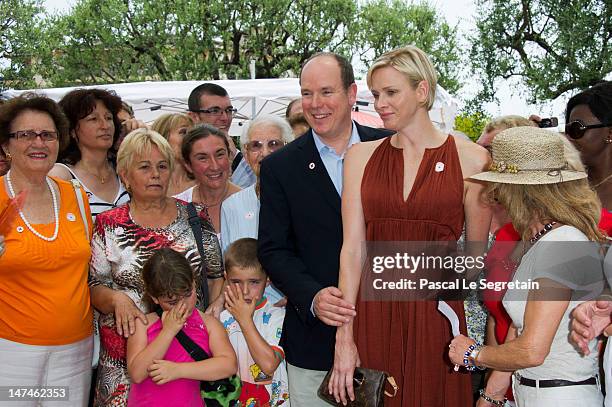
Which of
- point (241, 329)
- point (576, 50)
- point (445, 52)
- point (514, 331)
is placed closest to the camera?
point (514, 331)

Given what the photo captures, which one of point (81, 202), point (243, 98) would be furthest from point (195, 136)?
point (243, 98)

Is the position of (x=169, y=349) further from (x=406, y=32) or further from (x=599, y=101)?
(x=406, y=32)

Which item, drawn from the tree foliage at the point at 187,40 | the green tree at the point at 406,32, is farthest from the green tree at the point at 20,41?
the green tree at the point at 406,32

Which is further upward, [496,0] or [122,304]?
[496,0]

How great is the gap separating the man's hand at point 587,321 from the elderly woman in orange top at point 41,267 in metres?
2.68

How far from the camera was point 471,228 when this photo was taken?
3.40 m

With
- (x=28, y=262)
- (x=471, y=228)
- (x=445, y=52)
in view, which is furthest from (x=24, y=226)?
(x=445, y=52)

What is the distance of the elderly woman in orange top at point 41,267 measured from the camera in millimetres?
4027

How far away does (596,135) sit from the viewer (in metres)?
4.19

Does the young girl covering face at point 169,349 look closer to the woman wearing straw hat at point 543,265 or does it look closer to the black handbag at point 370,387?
the black handbag at point 370,387

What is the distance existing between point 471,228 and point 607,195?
1144 mm

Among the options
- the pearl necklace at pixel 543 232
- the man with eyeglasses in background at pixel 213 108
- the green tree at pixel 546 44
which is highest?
the green tree at pixel 546 44

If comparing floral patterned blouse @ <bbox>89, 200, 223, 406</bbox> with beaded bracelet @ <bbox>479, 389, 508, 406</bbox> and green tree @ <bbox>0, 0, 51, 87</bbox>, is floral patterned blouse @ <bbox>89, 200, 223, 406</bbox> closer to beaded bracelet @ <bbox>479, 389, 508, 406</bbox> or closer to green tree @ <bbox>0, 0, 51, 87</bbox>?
beaded bracelet @ <bbox>479, 389, 508, 406</bbox>

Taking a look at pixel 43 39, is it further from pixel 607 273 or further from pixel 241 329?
pixel 607 273
